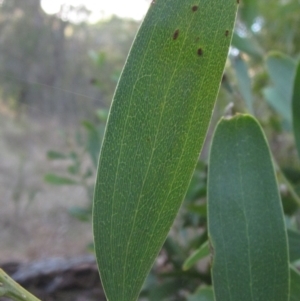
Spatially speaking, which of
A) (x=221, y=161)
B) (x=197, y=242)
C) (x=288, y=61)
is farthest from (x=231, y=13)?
(x=197, y=242)

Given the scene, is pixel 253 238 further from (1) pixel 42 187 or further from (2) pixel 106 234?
(1) pixel 42 187

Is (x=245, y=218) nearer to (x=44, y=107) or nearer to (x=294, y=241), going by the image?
(x=294, y=241)

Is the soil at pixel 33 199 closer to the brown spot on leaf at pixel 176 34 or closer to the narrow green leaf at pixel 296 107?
the narrow green leaf at pixel 296 107

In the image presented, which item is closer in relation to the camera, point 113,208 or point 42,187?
point 113,208

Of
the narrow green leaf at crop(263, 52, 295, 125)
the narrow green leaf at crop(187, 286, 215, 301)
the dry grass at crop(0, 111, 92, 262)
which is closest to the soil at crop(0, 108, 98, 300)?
the dry grass at crop(0, 111, 92, 262)

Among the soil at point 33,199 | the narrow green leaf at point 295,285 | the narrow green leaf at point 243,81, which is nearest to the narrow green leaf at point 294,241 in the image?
the narrow green leaf at point 295,285

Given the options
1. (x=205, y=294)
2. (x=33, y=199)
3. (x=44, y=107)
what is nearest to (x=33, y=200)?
(x=33, y=199)
